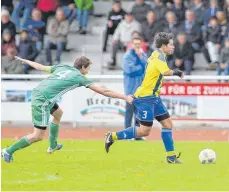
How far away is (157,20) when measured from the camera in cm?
2525

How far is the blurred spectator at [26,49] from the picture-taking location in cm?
2553

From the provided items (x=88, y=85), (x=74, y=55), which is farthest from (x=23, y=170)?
(x=74, y=55)

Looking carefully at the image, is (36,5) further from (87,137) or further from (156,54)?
(156,54)

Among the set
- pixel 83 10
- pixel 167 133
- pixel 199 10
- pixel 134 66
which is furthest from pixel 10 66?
pixel 167 133

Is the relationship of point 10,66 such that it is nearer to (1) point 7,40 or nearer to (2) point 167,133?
(1) point 7,40

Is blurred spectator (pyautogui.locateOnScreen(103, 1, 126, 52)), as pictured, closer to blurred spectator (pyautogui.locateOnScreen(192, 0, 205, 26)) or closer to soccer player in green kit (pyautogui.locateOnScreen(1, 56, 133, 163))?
blurred spectator (pyautogui.locateOnScreen(192, 0, 205, 26))

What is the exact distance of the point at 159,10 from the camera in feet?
84.3

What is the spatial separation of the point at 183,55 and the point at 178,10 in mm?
1811

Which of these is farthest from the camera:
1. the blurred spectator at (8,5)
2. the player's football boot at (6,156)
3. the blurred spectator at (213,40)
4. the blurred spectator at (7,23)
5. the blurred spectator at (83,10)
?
the blurred spectator at (8,5)

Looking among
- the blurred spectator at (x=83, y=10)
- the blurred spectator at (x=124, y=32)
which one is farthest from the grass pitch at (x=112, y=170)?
the blurred spectator at (x=83, y=10)

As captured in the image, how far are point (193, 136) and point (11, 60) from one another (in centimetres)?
706

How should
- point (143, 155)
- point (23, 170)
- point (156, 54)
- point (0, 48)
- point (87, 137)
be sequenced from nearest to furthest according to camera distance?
1. point (23, 170)
2. point (156, 54)
3. point (143, 155)
4. point (87, 137)
5. point (0, 48)

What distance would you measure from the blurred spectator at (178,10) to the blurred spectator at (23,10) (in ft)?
15.3

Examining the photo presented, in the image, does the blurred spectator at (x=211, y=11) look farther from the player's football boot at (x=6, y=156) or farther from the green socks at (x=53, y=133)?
the player's football boot at (x=6, y=156)
